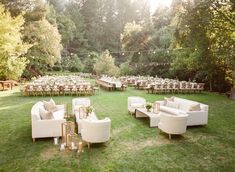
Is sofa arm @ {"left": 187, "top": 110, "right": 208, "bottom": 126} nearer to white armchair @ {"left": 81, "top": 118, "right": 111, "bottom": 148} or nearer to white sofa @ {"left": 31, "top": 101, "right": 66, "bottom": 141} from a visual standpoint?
white armchair @ {"left": 81, "top": 118, "right": 111, "bottom": 148}

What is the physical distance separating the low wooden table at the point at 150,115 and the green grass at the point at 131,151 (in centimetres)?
35

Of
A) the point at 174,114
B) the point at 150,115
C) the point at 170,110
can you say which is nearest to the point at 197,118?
the point at 174,114

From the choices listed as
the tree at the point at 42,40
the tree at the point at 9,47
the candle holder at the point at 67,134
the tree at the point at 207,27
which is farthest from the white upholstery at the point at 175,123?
the tree at the point at 42,40

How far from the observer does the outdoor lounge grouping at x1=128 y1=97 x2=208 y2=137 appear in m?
8.23

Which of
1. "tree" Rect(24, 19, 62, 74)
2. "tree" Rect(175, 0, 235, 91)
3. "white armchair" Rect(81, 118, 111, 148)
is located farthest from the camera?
"tree" Rect(24, 19, 62, 74)

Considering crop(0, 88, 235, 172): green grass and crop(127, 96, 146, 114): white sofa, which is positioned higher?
crop(127, 96, 146, 114): white sofa

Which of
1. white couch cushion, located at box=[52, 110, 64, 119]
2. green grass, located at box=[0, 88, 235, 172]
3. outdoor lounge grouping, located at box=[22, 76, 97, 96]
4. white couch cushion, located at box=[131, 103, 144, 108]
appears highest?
outdoor lounge grouping, located at box=[22, 76, 97, 96]

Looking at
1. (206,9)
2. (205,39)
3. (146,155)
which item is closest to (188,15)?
(206,9)

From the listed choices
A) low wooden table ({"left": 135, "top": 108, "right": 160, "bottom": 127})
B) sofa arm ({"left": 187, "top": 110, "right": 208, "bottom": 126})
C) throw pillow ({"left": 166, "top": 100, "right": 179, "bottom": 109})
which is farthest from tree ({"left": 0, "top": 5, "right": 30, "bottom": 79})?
sofa arm ({"left": 187, "top": 110, "right": 208, "bottom": 126})

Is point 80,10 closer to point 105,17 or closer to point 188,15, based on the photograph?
point 105,17

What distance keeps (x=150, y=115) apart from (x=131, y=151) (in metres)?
2.88

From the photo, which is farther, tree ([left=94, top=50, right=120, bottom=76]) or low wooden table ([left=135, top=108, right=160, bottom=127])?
tree ([left=94, top=50, right=120, bottom=76])

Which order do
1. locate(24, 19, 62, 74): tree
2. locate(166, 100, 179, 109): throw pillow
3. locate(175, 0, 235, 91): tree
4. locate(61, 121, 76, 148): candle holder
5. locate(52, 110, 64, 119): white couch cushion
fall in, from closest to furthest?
locate(61, 121, 76, 148): candle holder → locate(52, 110, 64, 119): white couch cushion → locate(175, 0, 235, 91): tree → locate(166, 100, 179, 109): throw pillow → locate(24, 19, 62, 74): tree

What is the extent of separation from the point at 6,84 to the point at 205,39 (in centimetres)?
1634
